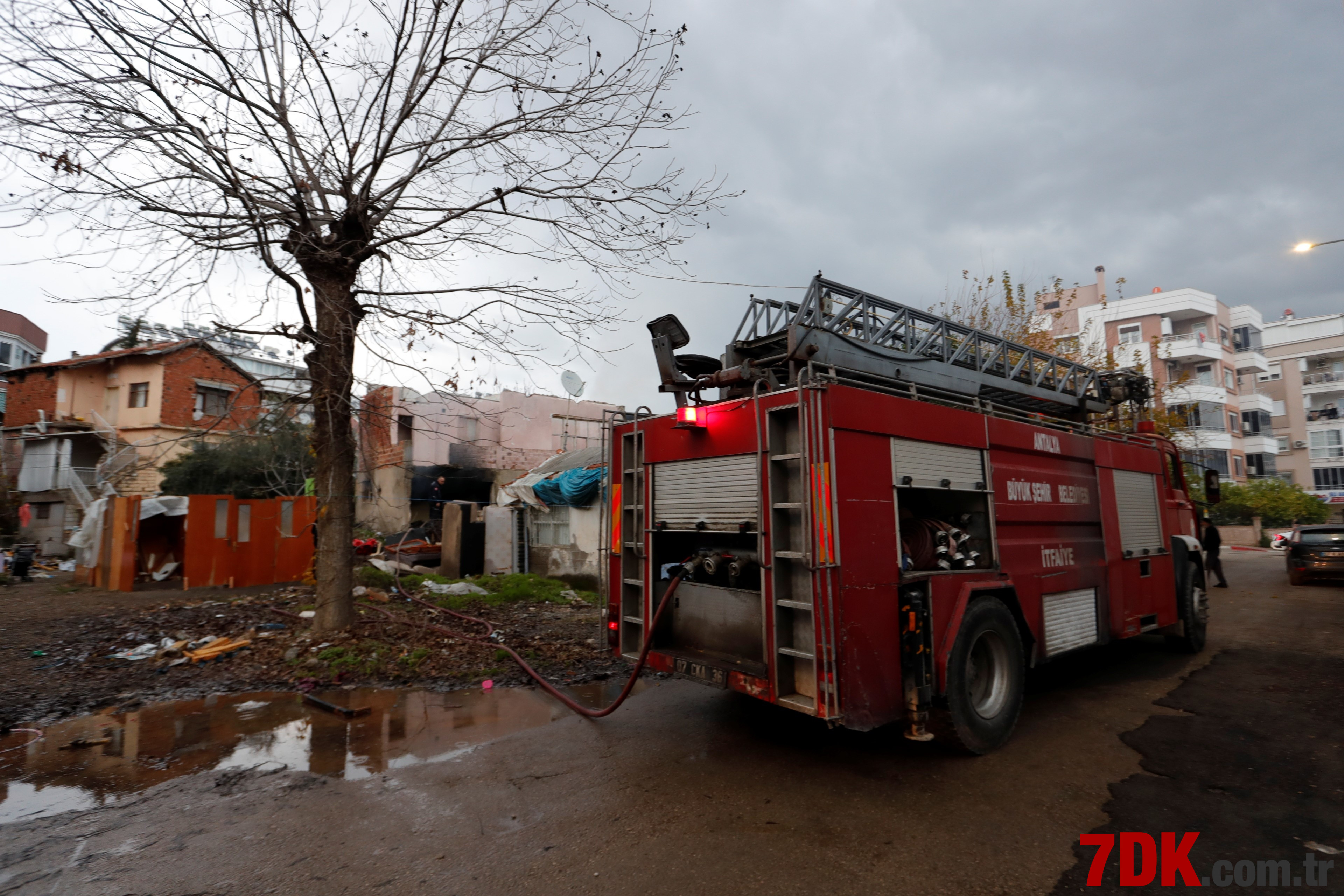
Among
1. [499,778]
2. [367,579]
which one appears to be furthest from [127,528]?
[499,778]

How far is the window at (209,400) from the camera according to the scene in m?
26.3

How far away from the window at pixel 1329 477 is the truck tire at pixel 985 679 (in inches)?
2127

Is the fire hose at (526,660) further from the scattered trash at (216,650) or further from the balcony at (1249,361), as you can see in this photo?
the balcony at (1249,361)

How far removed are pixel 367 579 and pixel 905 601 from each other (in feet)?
37.5

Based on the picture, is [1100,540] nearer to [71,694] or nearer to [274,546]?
[71,694]

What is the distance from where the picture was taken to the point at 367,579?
13.0m

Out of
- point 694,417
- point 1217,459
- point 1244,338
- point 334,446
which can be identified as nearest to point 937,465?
point 694,417

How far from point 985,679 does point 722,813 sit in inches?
99.7

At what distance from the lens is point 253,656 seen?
7617 mm

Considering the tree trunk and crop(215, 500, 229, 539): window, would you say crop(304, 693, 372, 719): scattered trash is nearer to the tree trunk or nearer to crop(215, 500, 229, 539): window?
the tree trunk

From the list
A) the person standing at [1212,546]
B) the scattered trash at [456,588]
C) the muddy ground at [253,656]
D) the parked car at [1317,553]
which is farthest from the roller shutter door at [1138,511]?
the parked car at [1317,553]

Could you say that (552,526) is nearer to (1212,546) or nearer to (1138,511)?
(1138,511)

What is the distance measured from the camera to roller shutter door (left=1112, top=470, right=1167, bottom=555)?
723cm

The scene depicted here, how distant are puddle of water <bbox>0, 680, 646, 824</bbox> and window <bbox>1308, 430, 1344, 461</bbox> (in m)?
56.2
